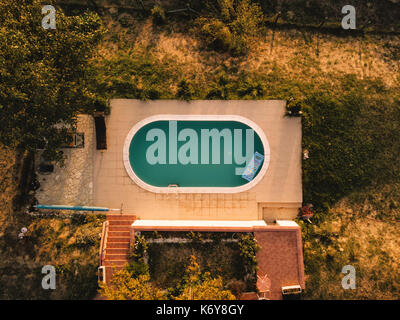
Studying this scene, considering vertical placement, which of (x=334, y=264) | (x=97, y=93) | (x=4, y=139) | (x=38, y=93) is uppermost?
(x=97, y=93)

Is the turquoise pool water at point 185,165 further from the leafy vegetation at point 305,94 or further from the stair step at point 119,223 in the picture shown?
the stair step at point 119,223

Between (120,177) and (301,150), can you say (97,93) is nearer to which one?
(120,177)

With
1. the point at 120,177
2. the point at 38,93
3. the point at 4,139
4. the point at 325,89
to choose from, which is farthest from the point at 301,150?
the point at 4,139

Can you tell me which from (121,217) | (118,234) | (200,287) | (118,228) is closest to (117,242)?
(118,234)

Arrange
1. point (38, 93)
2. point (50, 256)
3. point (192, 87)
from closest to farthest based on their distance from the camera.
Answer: point (38, 93)
point (50, 256)
point (192, 87)

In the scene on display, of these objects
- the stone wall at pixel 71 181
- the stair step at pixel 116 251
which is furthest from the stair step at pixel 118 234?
the stone wall at pixel 71 181

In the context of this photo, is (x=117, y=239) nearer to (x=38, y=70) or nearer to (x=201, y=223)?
(x=201, y=223)
